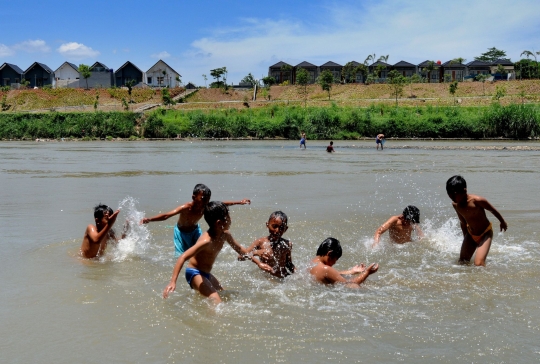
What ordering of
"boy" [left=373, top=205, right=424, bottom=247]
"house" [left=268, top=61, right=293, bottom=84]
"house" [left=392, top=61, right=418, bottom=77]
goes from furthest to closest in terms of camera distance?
"house" [left=268, top=61, right=293, bottom=84] → "house" [left=392, top=61, right=418, bottom=77] → "boy" [left=373, top=205, right=424, bottom=247]

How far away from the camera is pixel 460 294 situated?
18.9 ft

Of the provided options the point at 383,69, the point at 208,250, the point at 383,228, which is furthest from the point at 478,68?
the point at 208,250

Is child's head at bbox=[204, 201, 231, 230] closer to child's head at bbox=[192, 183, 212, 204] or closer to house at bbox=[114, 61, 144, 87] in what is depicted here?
child's head at bbox=[192, 183, 212, 204]

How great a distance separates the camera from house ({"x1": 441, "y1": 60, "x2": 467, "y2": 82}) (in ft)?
279

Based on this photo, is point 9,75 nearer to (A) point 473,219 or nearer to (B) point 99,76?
(B) point 99,76

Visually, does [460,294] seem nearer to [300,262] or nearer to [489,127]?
[300,262]

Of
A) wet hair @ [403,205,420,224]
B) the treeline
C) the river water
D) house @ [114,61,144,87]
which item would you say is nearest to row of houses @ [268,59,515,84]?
house @ [114,61,144,87]

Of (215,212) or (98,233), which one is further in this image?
(98,233)

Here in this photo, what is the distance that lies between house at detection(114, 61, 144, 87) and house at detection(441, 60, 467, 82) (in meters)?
47.7

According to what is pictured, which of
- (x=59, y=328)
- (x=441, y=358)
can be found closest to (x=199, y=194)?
(x=59, y=328)

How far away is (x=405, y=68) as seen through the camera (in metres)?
86.6

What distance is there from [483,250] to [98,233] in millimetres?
4990

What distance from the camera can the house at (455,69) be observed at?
279 ft

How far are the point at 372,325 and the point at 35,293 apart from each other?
3528mm
